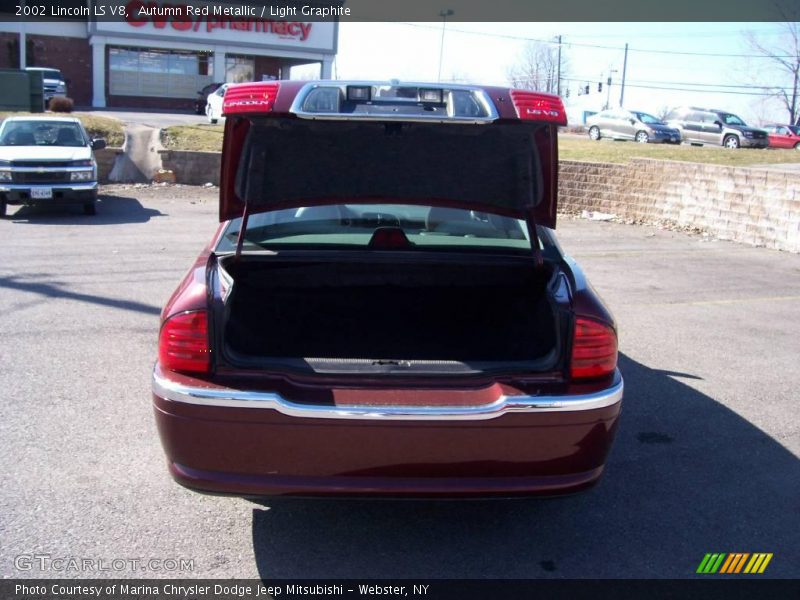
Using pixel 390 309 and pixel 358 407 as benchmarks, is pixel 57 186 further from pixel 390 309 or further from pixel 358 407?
pixel 358 407

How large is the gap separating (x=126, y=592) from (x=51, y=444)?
165cm

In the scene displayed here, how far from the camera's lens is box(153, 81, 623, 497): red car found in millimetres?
3143

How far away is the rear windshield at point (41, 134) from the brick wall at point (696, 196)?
392 inches

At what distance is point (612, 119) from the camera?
115 ft

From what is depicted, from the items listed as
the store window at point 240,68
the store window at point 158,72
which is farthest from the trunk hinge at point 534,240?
the store window at point 158,72

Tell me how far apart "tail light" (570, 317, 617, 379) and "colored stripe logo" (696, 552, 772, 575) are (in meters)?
0.99

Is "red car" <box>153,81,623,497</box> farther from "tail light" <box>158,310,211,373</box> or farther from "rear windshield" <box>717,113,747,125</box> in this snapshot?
"rear windshield" <box>717,113,747,125</box>

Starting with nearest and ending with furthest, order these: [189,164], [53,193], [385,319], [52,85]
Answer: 1. [385,319]
2. [53,193]
3. [189,164]
4. [52,85]

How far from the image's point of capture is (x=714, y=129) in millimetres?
34188

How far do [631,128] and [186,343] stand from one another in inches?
1305

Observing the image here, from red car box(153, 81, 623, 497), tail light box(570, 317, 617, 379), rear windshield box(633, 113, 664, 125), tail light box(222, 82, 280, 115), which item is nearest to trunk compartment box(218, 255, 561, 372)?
red car box(153, 81, 623, 497)

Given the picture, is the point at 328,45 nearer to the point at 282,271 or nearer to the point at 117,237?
the point at 117,237

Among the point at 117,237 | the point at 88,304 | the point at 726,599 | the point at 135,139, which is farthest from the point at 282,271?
the point at 135,139

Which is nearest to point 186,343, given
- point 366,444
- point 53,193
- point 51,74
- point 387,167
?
point 366,444
